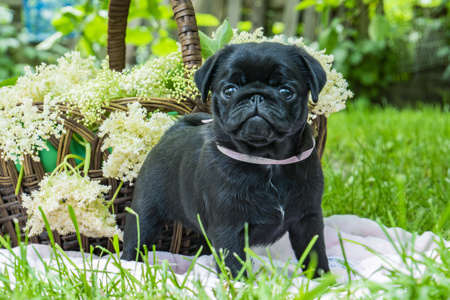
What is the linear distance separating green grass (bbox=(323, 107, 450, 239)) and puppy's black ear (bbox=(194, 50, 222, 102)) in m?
0.65

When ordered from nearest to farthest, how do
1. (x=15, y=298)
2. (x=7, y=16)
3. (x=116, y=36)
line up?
(x=15, y=298)
(x=116, y=36)
(x=7, y=16)

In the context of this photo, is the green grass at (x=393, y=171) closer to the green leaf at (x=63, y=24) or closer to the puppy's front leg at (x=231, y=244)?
the puppy's front leg at (x=231, y=244)

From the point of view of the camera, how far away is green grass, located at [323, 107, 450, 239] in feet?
7.54

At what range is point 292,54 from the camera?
5.04 ft

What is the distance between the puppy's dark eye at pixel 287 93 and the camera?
146cm

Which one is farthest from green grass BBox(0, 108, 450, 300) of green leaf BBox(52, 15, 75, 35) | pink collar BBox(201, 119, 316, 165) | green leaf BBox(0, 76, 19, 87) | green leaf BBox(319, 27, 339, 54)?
green leaf BBox(52, 15, 75, 35)

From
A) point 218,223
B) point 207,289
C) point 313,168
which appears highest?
point 313,168

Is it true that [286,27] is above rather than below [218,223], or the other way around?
above

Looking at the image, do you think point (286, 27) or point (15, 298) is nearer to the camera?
point (15, 298)

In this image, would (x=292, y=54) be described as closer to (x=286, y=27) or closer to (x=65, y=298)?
(x=65, y=298)

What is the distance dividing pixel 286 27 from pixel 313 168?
4.11 meters

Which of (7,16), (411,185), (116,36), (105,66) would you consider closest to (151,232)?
(105,66)

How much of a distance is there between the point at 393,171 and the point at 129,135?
1.76 m

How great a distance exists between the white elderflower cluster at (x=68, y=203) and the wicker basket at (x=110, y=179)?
85 millimetres
